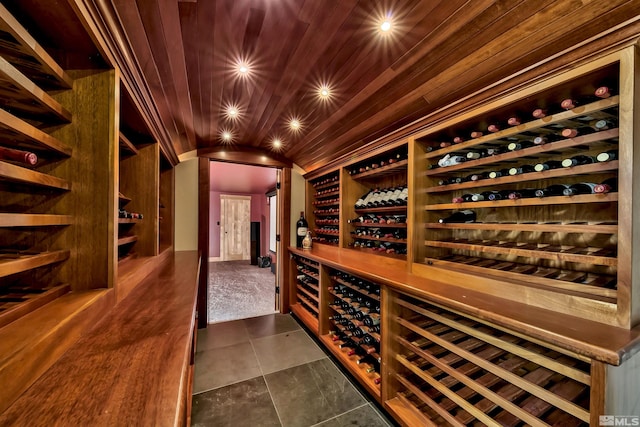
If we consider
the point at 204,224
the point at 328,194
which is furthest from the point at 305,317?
the point at 204,224

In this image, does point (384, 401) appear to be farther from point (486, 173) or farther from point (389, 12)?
point (389, 12)

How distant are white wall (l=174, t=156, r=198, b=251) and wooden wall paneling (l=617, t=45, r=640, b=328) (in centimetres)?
321

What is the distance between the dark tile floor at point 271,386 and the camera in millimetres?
1578

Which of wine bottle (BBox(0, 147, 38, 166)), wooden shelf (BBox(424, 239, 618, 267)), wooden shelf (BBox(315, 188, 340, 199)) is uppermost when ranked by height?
wooden shelf (BBox(315, 188, 340, 199))

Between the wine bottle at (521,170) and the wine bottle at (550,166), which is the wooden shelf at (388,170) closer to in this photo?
the wine bottle at (521,170)

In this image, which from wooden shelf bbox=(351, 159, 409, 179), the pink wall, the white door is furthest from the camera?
the white door

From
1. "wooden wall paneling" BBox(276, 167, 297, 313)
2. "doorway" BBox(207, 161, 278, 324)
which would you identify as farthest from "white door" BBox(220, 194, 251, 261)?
A: "wooden wall paneling" BBox(276, 167, 297, 313)

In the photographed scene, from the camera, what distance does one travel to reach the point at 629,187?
81cm

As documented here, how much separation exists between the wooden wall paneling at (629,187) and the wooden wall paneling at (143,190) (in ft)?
7.66

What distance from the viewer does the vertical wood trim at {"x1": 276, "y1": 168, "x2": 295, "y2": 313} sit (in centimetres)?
330

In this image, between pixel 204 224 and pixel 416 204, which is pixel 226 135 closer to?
pixel 204 224

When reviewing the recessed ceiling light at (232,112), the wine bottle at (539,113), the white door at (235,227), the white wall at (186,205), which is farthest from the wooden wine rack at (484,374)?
the white door at (235,227)

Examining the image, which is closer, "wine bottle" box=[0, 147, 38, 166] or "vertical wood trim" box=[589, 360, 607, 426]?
"wine bottle" box=[0, 147, 38, 166]

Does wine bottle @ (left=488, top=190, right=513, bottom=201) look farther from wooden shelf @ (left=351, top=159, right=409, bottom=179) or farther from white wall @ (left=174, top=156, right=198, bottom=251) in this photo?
white wall @ (left=174, top=156, right=198, bottom=251)
